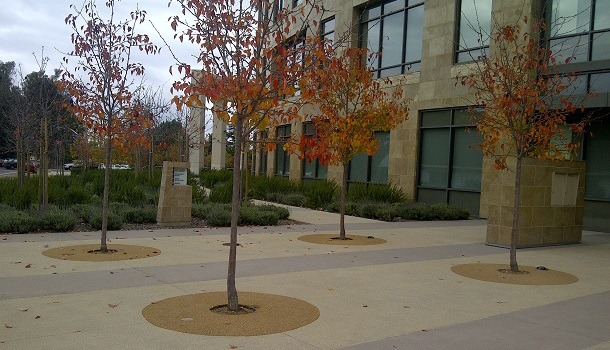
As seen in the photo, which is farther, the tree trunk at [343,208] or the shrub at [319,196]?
the shrub at [319,196]

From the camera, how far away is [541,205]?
13.2m

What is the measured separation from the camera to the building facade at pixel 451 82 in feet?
55.0

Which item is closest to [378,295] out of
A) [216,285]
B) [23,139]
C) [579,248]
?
[216,285]

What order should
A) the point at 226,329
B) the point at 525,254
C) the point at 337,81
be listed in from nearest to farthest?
1. the point at 226,329
2. the point at 525,254
3. the point at 337,81

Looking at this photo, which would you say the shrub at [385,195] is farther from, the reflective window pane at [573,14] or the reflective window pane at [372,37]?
the reflective window pane at [573,14]

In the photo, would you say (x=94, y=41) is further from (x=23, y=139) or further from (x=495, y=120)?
(x=23, y=139)

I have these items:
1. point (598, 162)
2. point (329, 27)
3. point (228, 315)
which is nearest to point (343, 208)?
point (228, 315)

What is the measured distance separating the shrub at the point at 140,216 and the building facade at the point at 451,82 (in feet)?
27.4

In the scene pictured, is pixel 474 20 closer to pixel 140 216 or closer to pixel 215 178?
pixel 140 216

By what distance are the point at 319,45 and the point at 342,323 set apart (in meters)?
3.18

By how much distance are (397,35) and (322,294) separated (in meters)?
18.5

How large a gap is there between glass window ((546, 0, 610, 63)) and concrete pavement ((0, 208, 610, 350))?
6702mm

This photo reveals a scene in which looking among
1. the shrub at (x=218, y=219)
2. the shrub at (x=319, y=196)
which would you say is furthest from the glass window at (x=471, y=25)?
the shrub at (x=218, y=219)

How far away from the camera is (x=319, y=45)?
6.61m
